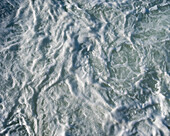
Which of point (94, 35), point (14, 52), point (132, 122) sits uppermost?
point (14, 52)

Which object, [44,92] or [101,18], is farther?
[101,18]

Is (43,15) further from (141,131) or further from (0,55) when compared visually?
(141,131)

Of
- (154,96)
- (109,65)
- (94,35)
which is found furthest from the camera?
(94,35)

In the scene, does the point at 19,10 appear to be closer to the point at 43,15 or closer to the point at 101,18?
the point at 43,15

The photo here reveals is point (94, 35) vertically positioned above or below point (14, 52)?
below

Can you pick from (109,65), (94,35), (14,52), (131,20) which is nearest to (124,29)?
(131,20)

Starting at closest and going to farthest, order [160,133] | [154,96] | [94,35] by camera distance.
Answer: [160,133]
[154,96]
[94,35]
